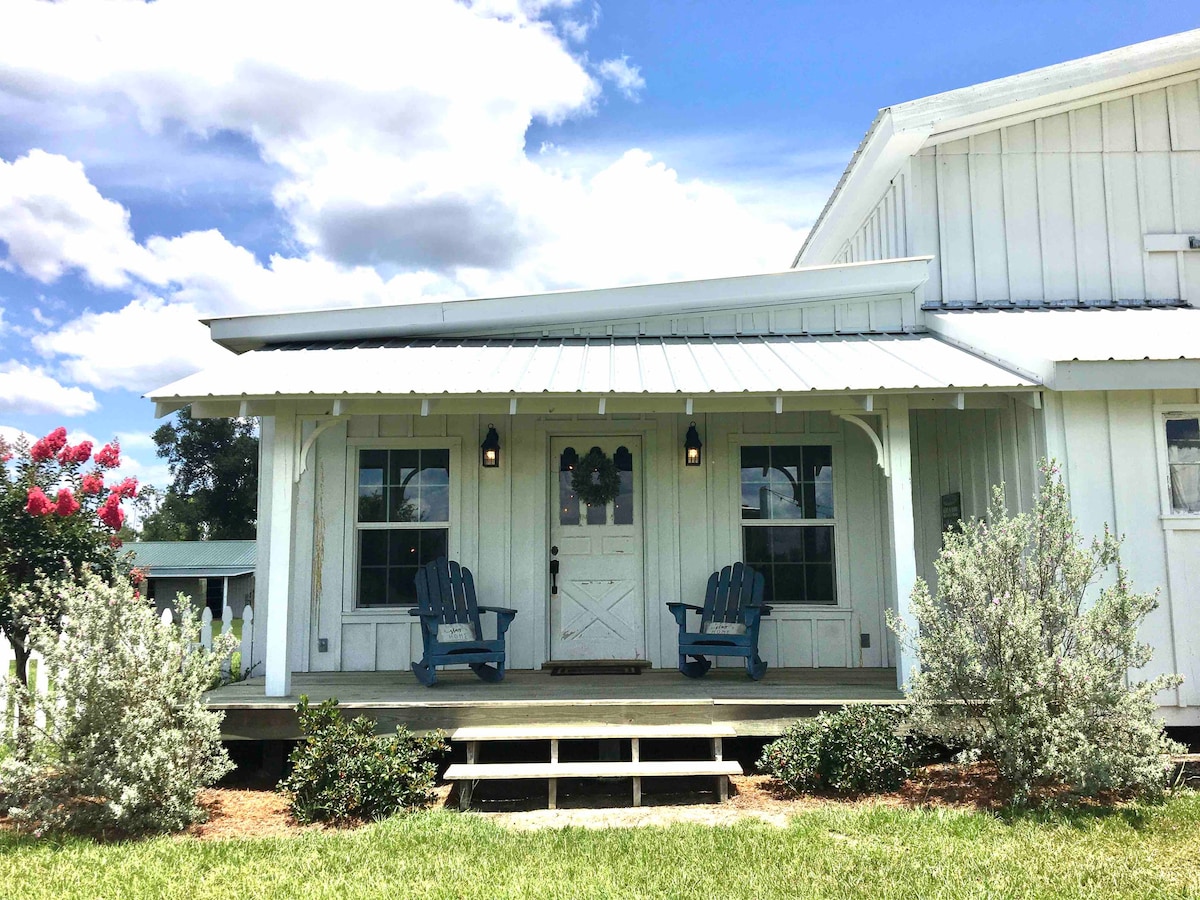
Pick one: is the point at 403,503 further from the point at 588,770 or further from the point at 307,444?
the point at 588,770

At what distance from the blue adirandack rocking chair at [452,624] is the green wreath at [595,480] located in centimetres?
111

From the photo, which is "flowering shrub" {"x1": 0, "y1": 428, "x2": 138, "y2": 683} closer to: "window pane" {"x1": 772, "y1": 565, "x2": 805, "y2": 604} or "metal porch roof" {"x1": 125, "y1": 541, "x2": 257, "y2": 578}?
"window pane" {"x1": 772, "y1": 565, "x2": 805, "y2": 604}

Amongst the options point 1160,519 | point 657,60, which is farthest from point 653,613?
point 657,60

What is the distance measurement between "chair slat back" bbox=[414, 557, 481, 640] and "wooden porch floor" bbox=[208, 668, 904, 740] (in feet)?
2.08

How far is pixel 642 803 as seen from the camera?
4.79 metres

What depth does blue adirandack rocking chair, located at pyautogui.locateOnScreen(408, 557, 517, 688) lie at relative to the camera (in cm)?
616

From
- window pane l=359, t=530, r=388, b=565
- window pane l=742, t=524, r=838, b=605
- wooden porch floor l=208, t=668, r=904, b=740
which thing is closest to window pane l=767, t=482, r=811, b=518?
window pane l=742, t=524, r=838, b=605

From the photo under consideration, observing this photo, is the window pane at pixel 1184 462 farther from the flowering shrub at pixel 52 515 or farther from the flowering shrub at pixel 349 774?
the flowering shrub at pixel 52 515

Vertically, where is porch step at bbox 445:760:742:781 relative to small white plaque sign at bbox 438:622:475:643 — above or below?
below

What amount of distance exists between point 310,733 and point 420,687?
1.31 meters

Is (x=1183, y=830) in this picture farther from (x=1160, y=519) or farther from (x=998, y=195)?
(x=998, y=195)

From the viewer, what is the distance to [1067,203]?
25.0 ft

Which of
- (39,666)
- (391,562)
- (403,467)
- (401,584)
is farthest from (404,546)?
(39,666)

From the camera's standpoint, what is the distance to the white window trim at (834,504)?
6.96 metres
